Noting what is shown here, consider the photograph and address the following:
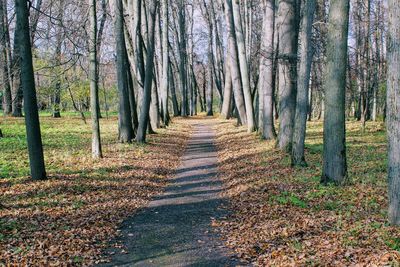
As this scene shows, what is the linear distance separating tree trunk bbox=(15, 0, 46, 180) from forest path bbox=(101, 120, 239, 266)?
11.1 feet

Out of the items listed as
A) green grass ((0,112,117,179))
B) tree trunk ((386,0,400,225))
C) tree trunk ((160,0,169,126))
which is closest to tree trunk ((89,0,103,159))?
green grass ((0,112,117,179))

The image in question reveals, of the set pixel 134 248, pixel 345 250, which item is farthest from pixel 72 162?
pixel 345 250

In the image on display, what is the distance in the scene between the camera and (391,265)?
4.83m

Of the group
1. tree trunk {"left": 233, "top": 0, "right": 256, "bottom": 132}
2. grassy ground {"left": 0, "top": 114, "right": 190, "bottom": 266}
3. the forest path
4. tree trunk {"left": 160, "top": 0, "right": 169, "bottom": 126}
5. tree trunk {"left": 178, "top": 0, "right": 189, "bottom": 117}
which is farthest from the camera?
tree trunk {"left": 178, "top": 0, "right": 189, "bottom": 117}

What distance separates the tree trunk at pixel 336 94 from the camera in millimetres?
9016

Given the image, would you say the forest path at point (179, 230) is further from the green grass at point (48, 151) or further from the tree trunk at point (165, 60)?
the tree trunk at point (165, 60)

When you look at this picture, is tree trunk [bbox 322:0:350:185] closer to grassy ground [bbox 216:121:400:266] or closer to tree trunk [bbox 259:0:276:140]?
grassy ground [bbox 216:121:400:266]

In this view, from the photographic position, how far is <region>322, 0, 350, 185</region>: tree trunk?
902cm

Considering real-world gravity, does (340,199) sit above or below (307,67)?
below

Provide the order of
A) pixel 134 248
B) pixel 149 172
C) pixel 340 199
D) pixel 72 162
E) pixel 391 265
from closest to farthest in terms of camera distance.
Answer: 1. pixel 391 265
2. pixel 134 248
3. pixel 340 199
4. pixel 149 172
5. pixel 72 162

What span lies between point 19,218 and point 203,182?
17.3 feet

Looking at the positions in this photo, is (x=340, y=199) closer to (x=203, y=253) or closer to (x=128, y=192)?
(x=203, y=253)

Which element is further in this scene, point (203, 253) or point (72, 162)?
point (72, 162)

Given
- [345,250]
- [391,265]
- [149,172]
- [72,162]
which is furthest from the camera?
[72,162]
